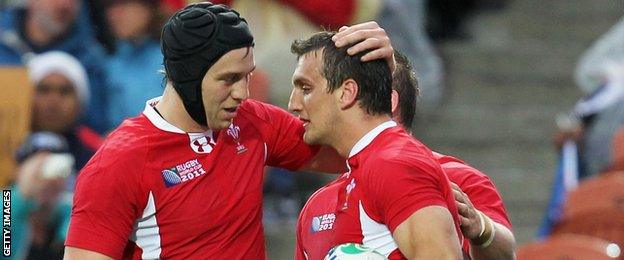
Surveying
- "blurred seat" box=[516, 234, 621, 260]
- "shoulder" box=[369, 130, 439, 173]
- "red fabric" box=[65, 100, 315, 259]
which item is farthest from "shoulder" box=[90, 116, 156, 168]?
"blurred seat" box=[516, 234, 621, 260]

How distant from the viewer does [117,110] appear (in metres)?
7.62

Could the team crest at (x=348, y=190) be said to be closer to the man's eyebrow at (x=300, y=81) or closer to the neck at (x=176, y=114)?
the man's eyebrow at (x=300, y=81)

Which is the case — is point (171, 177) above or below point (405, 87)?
below

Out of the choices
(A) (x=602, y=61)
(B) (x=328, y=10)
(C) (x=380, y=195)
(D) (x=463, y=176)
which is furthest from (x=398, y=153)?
(A) (x=602, y=61)

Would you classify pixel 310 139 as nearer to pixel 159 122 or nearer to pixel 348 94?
pixel 348 94

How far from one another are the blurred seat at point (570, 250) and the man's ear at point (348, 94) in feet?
10.6

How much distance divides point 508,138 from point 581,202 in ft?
7.04

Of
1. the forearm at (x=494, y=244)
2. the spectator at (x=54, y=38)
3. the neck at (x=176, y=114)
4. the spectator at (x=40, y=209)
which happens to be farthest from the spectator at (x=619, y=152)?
the neck at (x=176, y=114)

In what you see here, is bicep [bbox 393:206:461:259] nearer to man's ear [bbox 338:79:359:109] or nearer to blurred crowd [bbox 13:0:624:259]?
man's ear [bbox 338:79:359:109]

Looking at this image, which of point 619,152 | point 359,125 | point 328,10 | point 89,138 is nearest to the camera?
point 359,125

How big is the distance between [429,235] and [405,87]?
2.82 feet

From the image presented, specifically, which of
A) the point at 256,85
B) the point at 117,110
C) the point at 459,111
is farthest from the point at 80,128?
the point at 459,111

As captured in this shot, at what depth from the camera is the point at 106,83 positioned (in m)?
7.65

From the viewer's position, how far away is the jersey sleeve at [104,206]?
162 inches
